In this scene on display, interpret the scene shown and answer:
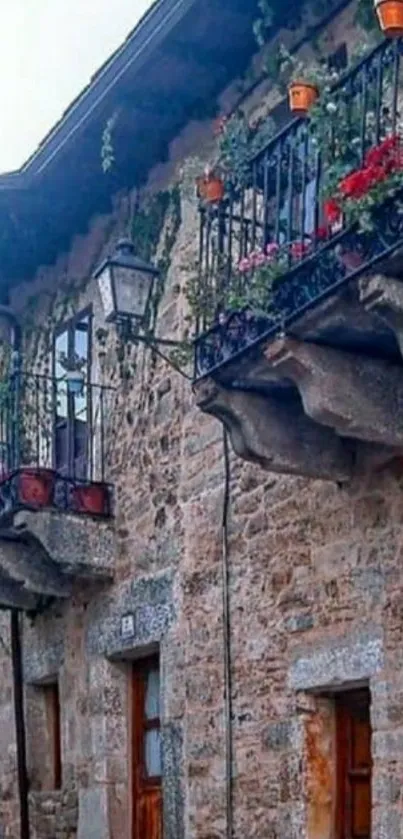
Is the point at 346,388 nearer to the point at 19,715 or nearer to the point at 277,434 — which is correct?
the point at 277,434

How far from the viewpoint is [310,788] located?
6.80 meters

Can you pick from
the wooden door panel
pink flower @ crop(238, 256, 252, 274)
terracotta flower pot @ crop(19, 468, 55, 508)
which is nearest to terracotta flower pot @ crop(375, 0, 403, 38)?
pink flower @ crop(238, 256, 252, 274)

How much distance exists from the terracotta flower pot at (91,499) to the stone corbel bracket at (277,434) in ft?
9.09

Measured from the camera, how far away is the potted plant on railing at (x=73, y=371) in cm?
938

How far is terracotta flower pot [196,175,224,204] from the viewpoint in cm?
668

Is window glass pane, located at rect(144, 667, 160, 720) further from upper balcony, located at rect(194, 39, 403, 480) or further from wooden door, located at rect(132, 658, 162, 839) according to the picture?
upper balcony, located at rect(194, 39, 403, 480)

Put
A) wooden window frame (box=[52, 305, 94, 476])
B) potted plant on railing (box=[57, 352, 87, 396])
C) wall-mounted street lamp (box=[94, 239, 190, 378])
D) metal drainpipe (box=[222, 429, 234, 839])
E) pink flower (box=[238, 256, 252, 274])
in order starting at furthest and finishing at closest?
wooden window frame (box=[52, 305, 94, 476]), potted plant on railing (box=[57, 352, 87, 396]), wall-mounted street lamp (box=[94, 239, 190, 378]), metal drainpipe (box=[222, 429, 234, 839]), pink flower (box=[238, 256, 252, 274])

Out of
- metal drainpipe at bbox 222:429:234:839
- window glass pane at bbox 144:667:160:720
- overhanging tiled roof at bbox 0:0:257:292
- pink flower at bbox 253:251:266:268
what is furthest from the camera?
window glass pane at bbox 144:667:160:720

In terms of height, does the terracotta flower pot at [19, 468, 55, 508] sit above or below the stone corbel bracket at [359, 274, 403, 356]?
below

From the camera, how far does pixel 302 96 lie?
6.10 m

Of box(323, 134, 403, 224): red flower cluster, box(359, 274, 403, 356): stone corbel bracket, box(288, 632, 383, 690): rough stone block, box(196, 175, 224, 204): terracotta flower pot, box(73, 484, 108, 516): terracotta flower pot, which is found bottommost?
box(288, 632, 383, 690): rough stone block

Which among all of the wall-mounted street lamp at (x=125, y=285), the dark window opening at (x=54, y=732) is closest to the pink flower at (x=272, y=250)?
the wall-mounted street lamp at (x=125, y=285)

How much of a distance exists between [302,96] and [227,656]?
2970mm

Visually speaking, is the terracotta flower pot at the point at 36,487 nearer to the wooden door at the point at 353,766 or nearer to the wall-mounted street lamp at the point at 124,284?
the wall-mounted street lamp at the point at 124,284
